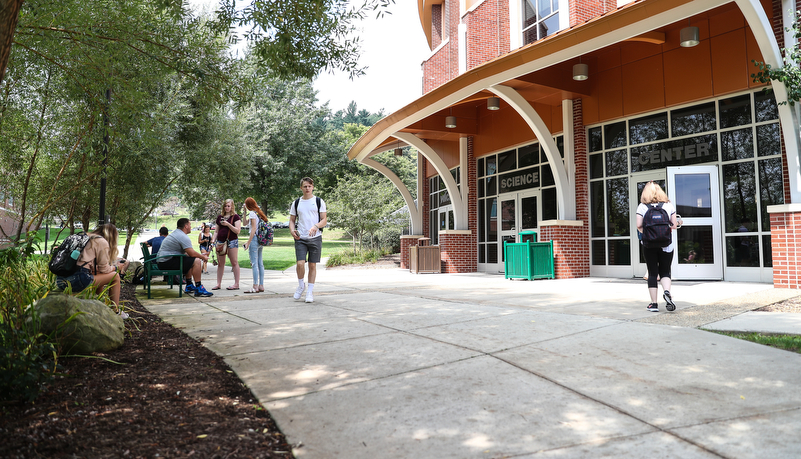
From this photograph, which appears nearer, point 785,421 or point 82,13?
point 785,421

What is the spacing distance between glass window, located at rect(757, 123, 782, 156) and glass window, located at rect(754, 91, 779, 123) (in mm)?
158

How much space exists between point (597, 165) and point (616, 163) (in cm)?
48

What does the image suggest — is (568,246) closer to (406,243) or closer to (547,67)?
(547,67)

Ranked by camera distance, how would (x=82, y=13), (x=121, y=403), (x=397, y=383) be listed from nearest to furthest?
1. (x=121, y=403)
2. (x=397, y=383)
3. (x=82, y=13)

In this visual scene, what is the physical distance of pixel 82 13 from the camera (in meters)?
5.80

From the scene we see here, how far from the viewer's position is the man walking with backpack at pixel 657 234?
235 inches

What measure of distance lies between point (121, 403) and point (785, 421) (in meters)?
3.56

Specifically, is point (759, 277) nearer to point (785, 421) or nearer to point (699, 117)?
point (699, 117)

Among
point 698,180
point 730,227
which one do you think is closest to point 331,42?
point 698,180

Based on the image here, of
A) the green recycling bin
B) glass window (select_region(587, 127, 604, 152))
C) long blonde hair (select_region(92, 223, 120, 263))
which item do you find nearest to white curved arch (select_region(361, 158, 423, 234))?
the green recycling bin

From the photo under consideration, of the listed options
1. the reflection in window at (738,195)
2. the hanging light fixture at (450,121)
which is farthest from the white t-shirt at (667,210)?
the hanging light fixture at (450,121)

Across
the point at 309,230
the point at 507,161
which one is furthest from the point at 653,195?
the point at 507,161

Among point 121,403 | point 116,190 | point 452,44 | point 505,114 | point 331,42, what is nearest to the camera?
point 121,403

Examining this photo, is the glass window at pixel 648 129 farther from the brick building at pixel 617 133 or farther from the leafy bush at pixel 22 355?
the leafy bush at pixel 22 355
